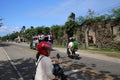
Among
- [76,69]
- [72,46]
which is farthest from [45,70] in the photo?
[72,46]

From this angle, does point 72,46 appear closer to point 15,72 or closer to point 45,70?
point 15,72

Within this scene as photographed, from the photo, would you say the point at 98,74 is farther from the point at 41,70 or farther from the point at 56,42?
the point at 56,42

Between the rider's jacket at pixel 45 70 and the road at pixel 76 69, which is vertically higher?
the rider's jacket at pixel 45 70

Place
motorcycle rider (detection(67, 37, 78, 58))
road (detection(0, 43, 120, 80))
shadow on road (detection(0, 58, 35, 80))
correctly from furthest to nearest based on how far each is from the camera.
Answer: motorcycle rider (detection(67, 37, 78, 58)) < shadow on road (detection(0, 58, 35, 80)) < road (detection(0, 43, 120, 80))

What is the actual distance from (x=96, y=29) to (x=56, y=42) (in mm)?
21111

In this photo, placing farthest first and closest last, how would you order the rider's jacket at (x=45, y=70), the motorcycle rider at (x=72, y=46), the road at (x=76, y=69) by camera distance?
the motorcycle rider at (x=72, y=46), the road at (x=76, y=69), the rider's jacket at (x=45, y=70)

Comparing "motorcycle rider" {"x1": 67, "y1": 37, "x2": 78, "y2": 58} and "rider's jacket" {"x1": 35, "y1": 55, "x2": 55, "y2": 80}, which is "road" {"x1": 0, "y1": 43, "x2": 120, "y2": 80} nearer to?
"motorcycle rider" {"x1": 67, "y1": 37, "x2": 78, "y2": 58}

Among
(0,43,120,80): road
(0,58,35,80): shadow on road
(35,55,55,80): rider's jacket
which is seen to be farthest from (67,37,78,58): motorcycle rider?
(35,55,55,80): rider's jacket

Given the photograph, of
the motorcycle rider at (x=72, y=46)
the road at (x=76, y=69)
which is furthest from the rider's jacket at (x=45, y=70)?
the motorcycle rider at (x=72, y=46)

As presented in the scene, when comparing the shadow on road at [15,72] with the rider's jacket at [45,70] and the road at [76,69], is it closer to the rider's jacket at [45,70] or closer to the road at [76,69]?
the road at [76,69]

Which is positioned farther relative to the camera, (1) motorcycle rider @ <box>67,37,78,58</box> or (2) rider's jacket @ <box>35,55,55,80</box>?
(1) motorcycle rider @ <box>67,37,78,58</box>

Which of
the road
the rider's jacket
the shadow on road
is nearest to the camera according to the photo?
the rider's jacket

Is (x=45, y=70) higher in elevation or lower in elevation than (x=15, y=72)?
higher

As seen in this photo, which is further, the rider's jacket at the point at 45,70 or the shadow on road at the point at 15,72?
the shadow on road at the point at 15,72
